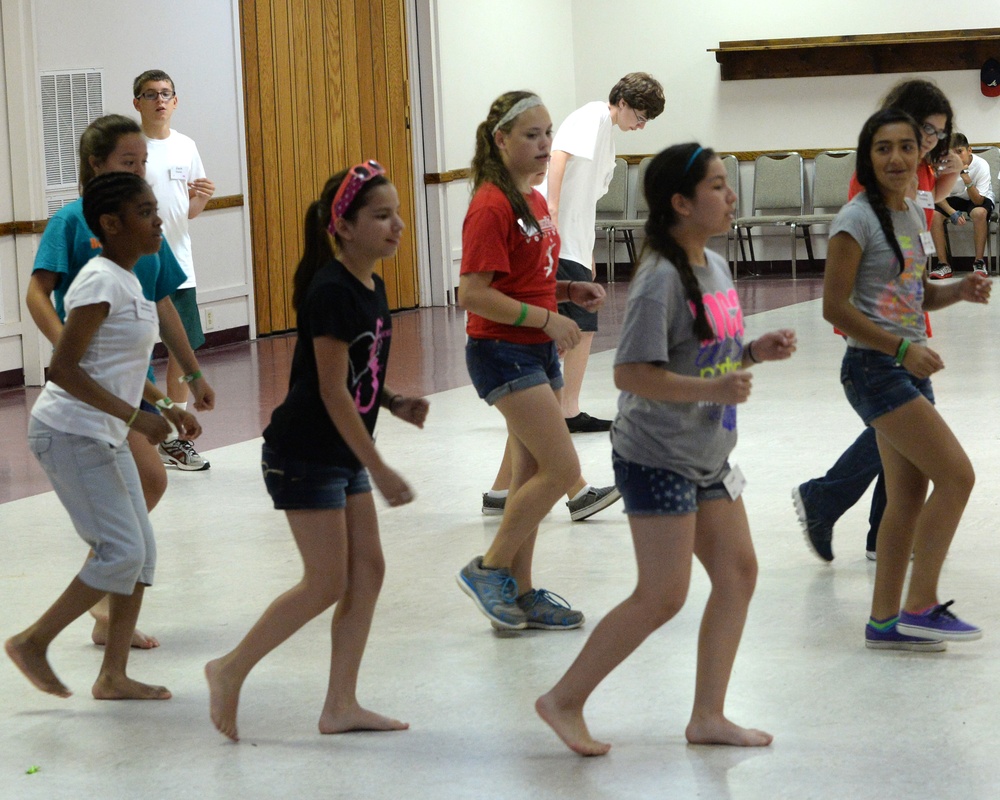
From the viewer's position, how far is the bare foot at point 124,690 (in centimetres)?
327

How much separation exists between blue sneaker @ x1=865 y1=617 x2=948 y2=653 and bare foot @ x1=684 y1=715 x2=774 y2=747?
696mm

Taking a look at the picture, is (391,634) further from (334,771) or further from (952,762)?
(952,762)

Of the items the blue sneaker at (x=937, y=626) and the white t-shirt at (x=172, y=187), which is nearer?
the blue sneaker at (x=937, y=626)

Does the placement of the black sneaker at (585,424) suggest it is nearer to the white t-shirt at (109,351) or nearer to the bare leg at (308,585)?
the white t-shirt at (109,351)

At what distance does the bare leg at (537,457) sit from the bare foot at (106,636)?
3.03 ft

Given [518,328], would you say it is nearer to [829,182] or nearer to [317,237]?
[317,237]

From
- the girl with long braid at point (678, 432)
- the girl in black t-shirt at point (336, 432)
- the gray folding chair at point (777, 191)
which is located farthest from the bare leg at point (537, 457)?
the gray folding chair at point (777, 191)

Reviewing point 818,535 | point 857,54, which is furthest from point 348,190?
point 857,54

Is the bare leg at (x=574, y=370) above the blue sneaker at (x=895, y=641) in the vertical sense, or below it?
above

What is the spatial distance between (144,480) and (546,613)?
109cm

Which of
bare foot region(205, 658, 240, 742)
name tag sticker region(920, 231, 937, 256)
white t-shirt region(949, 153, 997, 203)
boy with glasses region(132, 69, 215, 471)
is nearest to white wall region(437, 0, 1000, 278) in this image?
white t-shirt region(949, 153, 997, 203)

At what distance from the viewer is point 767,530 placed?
15.5 feet

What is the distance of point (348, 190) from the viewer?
114 inches

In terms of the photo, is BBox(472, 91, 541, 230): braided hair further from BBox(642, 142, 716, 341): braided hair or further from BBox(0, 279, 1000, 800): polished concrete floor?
BBox(0, 279, 1000, 800): polished concrete floor
